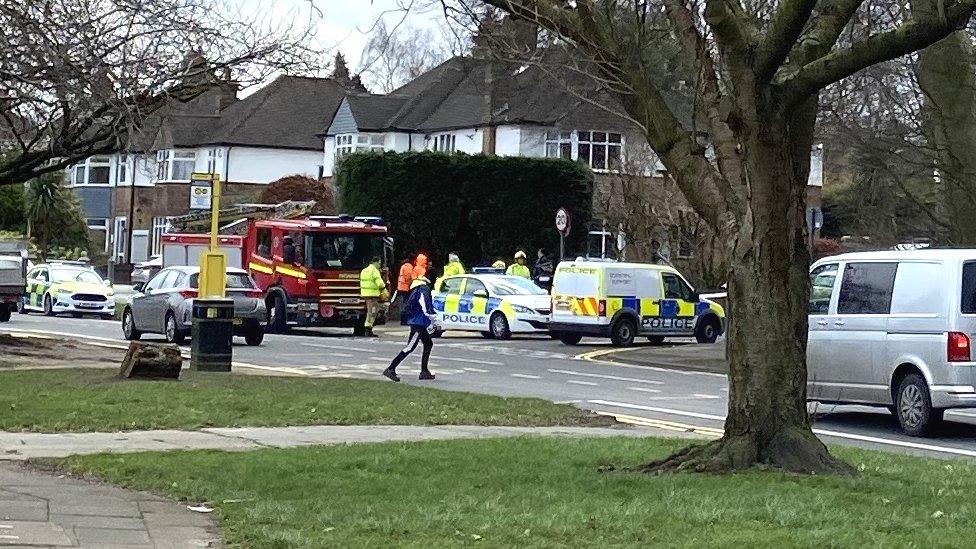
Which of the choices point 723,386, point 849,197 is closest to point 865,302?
point 723,386

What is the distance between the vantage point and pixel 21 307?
46562mm

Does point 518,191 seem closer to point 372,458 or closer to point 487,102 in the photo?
point 487,102

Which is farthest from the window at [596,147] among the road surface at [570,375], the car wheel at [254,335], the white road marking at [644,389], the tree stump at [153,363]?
the tree stump at [153,363]

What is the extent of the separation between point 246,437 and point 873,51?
22.0 feet

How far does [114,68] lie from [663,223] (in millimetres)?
33054

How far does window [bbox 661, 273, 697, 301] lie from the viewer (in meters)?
34.4

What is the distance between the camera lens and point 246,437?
1427cm

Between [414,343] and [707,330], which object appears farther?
[707,330]

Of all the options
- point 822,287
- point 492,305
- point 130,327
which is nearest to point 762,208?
point 822,287

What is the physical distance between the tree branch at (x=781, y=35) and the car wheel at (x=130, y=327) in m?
23.1

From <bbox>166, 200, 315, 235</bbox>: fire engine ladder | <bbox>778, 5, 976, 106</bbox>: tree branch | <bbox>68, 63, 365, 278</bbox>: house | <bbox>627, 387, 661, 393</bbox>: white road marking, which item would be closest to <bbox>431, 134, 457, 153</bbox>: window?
<bbox>68, 63, 365, 278</bbox>: house

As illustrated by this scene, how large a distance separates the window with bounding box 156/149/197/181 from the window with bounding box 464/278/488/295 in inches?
1733

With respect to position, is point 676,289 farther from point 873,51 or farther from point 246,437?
point 873,51

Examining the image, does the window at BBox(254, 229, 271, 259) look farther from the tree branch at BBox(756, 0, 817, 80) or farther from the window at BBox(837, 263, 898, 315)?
the tree branch at BBox(756, 0, 817, 80)
